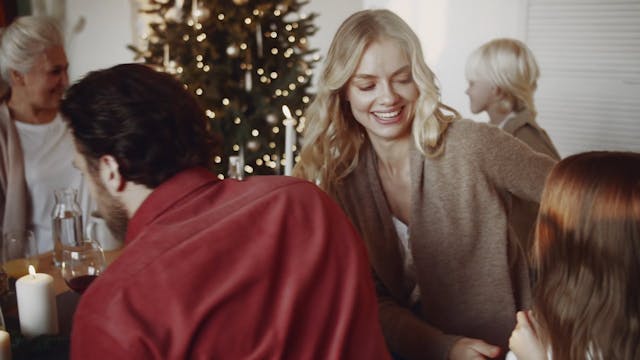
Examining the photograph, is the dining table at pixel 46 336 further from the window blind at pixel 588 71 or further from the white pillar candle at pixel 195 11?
the window blind at pixel 588 71

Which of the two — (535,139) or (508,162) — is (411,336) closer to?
(508,162)

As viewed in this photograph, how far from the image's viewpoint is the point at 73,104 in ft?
3.59

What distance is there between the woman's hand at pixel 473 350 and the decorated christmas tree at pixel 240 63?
210 centimetres

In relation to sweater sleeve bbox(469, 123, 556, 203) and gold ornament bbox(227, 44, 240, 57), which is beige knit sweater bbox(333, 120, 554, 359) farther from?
gold ornament bbox(227, 44, 240, 57)

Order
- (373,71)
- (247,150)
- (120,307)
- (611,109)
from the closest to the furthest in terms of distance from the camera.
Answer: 1. (120,307)
2. (373,71)
3. (247,150)
4. (611,109)

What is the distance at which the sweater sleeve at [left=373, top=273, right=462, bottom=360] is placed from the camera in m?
1.43

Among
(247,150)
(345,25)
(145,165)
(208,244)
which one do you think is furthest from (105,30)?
(208,244)

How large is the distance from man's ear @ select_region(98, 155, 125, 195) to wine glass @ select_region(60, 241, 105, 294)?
1.07 ft

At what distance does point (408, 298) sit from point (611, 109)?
9.21 ft

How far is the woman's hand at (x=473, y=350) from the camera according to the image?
4.38ft

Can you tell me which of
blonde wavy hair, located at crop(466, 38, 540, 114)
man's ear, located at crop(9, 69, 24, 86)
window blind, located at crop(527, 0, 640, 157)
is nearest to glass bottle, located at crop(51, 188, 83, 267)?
man's ear, located at crop(9, 69, 24, 86)

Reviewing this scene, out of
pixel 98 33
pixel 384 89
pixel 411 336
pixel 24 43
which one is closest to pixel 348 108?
pixel 384 89

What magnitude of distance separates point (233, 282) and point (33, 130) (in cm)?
197

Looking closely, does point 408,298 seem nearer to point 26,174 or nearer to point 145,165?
point 145,165
